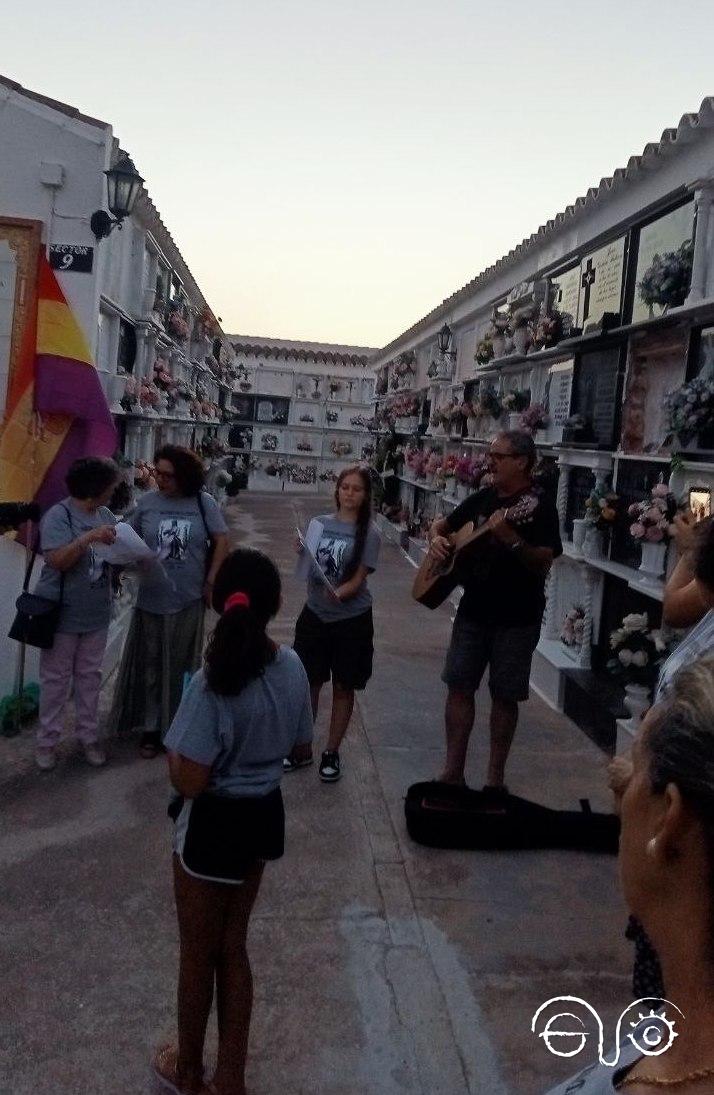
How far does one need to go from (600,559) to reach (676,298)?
1.85m

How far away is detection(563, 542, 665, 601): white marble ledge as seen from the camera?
558 centimetres

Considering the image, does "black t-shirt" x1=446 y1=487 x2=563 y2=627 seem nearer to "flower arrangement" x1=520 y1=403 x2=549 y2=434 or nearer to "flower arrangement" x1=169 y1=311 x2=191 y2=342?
"flower arrangement" x1=520 y1=403 x2=549 y2=434

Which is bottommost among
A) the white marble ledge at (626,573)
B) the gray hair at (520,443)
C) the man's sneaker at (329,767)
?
the man's sneaker at (329,767)

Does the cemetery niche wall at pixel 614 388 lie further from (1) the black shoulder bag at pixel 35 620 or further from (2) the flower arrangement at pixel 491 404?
(1) the black shoulder bag at pixel 35 620

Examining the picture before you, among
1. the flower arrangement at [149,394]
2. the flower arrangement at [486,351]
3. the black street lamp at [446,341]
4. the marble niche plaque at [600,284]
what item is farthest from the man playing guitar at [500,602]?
the black street lamp at [446,341]

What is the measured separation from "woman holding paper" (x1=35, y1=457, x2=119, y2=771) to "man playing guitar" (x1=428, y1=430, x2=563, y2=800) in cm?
178

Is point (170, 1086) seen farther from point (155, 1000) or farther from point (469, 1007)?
point (469, 1007)

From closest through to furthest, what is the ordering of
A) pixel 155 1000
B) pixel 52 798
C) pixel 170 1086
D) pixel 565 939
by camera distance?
pixel 170 1086 → pixel 155 1000 → pixel 565 939 → pixel 52 798

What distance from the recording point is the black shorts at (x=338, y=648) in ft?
16.7

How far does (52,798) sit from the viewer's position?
4871 millimetres

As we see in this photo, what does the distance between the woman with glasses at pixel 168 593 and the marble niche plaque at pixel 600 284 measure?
11.0 ft

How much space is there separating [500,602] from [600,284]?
3.61 m

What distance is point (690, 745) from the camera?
1028mm

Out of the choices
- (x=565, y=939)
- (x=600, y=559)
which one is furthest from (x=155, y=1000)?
(x=600, y=559)
